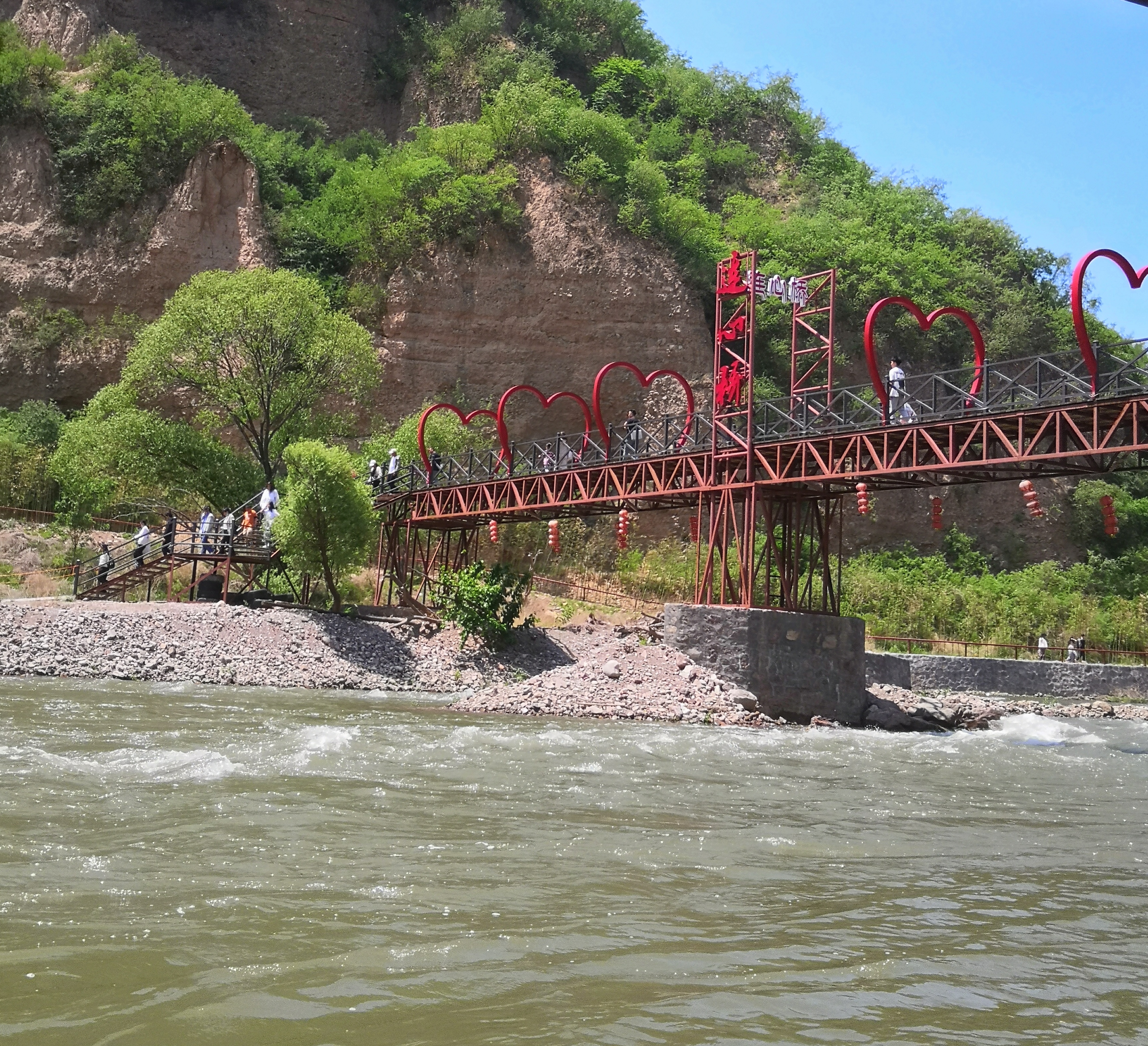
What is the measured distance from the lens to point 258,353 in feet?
128

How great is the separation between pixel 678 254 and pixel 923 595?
20024mm

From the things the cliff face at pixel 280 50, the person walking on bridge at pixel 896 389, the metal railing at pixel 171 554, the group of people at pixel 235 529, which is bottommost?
the metal railing at pixel 171 554

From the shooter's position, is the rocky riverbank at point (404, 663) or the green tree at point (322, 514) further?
the green tree at point (322, 514)

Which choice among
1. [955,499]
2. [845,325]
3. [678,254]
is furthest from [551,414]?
[955,499]

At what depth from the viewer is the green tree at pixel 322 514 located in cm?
3011

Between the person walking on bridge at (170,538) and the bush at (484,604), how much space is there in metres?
7.88

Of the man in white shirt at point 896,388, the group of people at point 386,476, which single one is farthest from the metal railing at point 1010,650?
the group of people at point 386,476

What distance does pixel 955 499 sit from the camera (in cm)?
5203

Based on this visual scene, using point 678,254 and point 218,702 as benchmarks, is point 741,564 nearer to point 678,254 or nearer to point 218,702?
point 218,702


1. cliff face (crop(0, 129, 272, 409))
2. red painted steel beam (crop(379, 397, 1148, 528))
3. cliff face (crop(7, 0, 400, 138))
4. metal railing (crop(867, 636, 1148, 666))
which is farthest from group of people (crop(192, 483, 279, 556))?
cliff face (crop(7, 0, 400, 138))

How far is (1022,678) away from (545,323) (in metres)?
25.2

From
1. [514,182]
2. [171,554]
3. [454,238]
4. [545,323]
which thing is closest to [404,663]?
[171,554]

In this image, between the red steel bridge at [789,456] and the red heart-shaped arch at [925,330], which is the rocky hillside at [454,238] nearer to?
the red steel bridge at [789,456]

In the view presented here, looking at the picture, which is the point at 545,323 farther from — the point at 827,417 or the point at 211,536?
the point at 827,417
